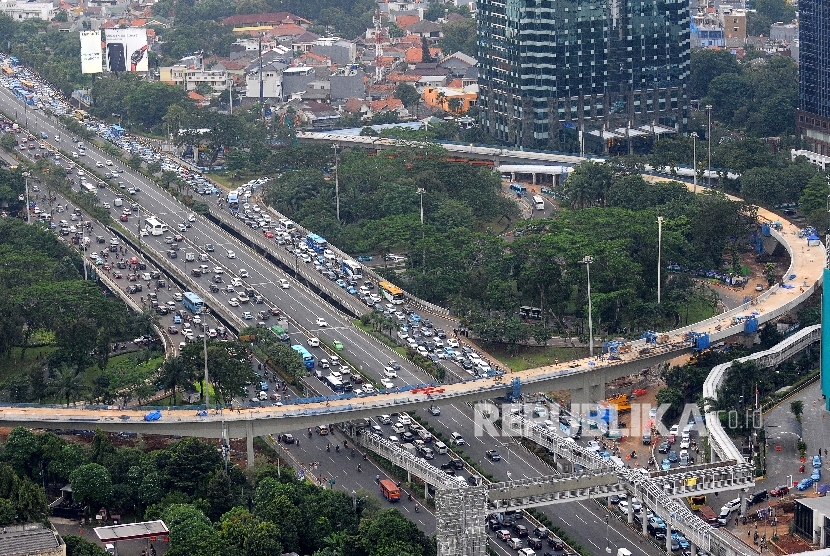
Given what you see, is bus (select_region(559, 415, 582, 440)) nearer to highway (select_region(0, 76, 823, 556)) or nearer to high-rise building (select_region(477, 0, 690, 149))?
highway (select_region(0, 76, 823, 556))

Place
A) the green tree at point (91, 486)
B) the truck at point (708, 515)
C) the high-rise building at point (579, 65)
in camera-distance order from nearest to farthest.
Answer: the truck at point (708, 515) → the green tree at point (91, 486) → the high-rise building at point (579, 65)

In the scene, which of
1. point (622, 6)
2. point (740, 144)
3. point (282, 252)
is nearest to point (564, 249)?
point (282, 252)

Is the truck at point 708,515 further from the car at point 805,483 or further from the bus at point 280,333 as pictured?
the bus at point 280,333

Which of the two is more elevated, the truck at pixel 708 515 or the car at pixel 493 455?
the car at pixel 493 455

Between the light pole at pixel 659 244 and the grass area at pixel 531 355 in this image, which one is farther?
the light pole at pixel 659 244

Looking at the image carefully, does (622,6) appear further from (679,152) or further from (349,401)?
(349,401)

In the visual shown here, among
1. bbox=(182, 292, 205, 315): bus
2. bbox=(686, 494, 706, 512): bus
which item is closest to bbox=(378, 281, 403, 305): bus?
bbox=(182, 292, 205, 315): bus

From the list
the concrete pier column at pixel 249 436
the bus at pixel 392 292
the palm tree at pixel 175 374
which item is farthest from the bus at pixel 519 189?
the concrete pier column at pixel 249 436

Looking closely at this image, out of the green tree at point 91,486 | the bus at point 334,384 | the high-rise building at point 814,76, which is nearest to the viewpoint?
the green tree at point 91,486
